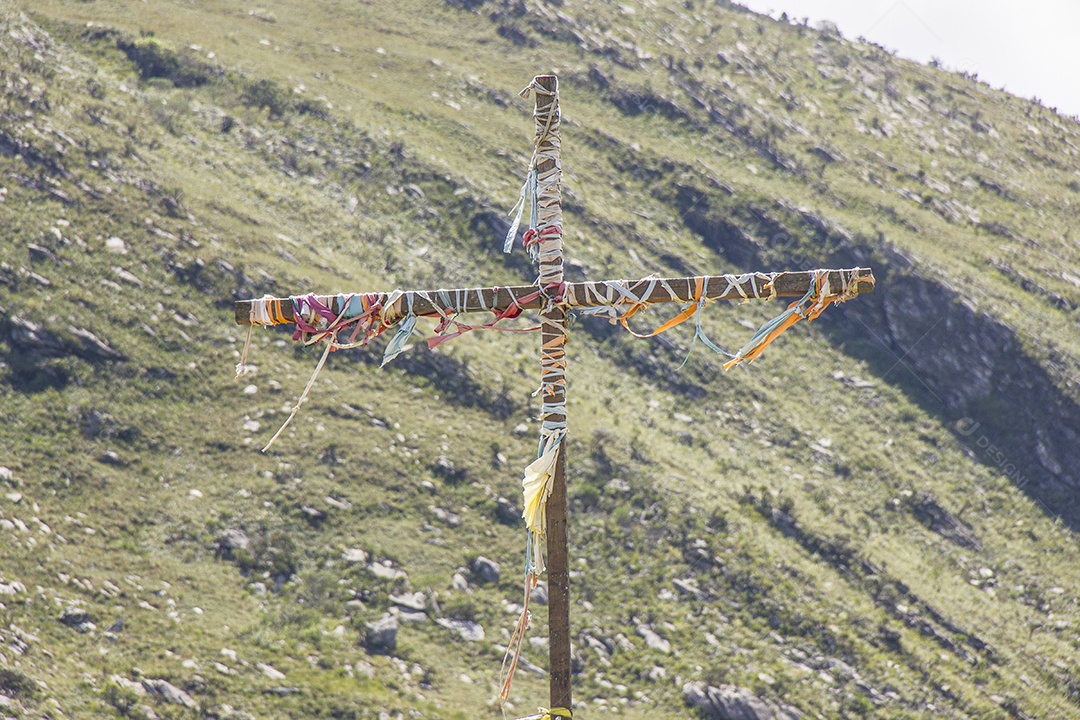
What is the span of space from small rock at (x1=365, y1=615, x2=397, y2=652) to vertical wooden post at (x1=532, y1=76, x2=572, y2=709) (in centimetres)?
1420

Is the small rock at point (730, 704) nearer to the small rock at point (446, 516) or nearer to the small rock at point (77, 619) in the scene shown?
the small rock at point (446, 516)

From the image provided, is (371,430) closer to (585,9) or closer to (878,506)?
(878,506)

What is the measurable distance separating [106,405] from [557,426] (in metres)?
19.2

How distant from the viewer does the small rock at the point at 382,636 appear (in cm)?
1916

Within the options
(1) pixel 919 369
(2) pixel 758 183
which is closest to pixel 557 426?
(1) pixel 919 369

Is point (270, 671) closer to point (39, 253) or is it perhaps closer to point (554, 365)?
point (39, 253)

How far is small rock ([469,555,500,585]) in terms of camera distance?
21500mm

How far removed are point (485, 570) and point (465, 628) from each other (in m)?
1.73

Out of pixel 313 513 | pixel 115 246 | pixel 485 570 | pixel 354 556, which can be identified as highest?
pixel 115 246

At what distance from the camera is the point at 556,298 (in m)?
5.77

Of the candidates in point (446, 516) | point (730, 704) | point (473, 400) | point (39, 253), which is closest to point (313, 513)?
point (446, 516)

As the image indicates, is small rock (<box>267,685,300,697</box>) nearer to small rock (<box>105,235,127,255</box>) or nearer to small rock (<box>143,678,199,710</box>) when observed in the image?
small rock (<box>143,678,199,710</box>)

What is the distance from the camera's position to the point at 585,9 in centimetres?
5469

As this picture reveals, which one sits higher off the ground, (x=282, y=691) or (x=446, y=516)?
(x=446, y=516)
